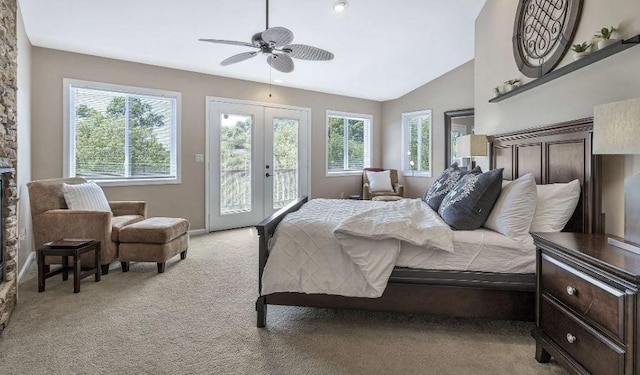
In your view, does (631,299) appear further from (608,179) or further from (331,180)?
(331,180)

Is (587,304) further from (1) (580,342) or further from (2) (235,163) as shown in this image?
(2) (235,163)

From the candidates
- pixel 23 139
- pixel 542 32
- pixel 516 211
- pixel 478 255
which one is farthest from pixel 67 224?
pixel 542 32

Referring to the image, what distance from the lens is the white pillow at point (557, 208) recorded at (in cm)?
215

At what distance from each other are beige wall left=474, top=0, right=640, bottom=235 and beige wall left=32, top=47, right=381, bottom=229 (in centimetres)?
323

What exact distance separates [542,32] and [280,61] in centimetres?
223

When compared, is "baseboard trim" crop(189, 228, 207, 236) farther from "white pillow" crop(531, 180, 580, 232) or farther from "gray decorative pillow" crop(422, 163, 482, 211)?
"white pillow" crop(531, 180, 580, 232)

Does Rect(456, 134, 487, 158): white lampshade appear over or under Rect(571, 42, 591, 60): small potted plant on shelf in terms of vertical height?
under

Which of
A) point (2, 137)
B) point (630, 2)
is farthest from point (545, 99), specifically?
point (2, 137)

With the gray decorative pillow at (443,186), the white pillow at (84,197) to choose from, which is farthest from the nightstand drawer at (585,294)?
the white pillow at (84,197)

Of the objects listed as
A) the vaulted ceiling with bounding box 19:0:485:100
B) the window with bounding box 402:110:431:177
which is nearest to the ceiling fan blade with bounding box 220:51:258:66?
the vaulted ceiling with bounding box 19:0:485:100

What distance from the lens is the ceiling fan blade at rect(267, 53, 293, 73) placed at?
131 inches

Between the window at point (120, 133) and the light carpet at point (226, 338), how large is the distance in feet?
6.15

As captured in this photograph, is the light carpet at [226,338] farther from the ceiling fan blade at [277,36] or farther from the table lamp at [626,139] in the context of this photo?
the ceiling fan blade at [277,36]

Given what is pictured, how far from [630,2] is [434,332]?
2.18 metres
